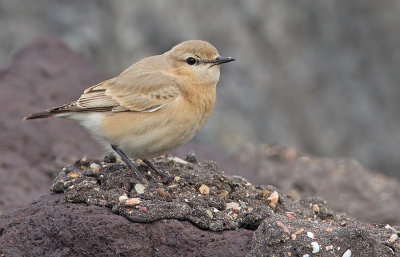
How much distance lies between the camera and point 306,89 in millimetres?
14680

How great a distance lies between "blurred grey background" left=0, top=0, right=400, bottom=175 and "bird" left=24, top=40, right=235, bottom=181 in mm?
6635

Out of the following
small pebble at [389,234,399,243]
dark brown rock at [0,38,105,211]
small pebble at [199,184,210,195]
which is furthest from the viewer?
dark brown rock at [0,38,105,211]

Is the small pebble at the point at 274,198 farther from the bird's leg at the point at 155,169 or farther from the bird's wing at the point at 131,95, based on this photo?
the bird's wing at the point at 131,95

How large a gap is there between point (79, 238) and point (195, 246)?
0.91 metres

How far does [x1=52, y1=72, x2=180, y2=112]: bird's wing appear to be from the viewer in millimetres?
6875

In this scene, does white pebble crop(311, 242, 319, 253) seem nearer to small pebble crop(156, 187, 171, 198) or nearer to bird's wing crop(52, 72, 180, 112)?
small pebble crop(156, 187, 171, 198)

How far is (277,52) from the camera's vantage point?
14719 mm

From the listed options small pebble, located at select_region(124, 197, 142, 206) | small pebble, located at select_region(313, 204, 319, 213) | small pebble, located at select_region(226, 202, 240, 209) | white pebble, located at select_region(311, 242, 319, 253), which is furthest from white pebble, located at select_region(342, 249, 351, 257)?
small pebble, located at select_region(124, 197, 142, 206)

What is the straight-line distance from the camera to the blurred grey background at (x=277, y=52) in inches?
557

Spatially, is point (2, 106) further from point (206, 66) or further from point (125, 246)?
point (125, 246)

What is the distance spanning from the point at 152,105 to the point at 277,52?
8272mm

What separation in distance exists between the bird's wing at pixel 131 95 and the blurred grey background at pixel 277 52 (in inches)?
264

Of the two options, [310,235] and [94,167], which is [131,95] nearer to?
[94,167]

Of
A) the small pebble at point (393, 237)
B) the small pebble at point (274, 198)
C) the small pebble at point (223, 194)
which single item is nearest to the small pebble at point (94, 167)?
the small pebble at point (223, 194)
